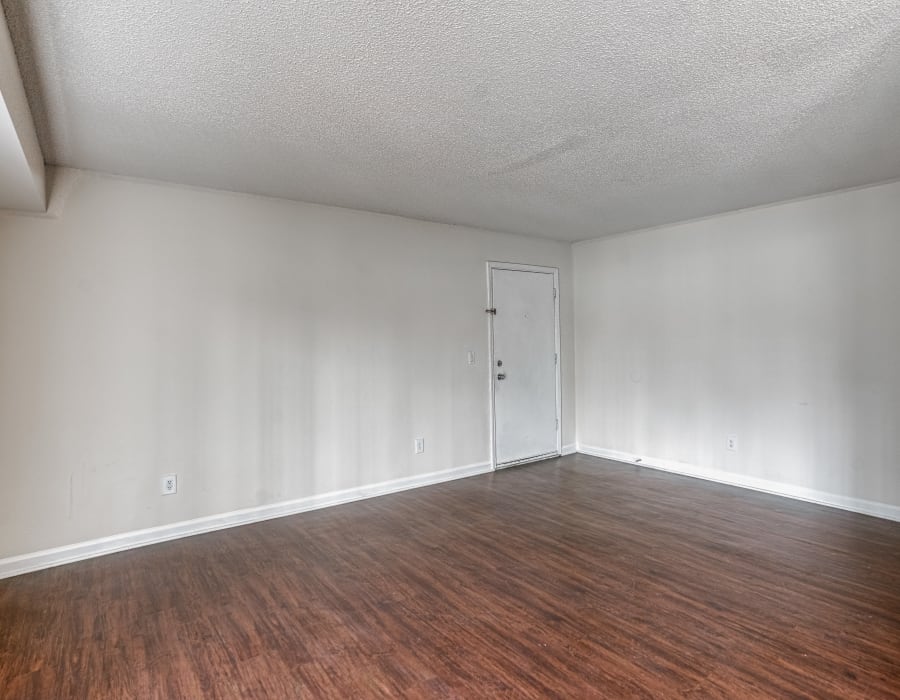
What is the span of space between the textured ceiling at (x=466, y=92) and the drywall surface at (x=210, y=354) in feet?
1.55

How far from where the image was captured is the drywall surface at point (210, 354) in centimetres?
296

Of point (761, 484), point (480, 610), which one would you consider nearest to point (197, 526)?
point (480, 610)

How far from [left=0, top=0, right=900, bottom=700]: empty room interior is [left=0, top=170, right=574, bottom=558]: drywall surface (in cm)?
2

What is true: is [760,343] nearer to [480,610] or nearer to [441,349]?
[441,349]

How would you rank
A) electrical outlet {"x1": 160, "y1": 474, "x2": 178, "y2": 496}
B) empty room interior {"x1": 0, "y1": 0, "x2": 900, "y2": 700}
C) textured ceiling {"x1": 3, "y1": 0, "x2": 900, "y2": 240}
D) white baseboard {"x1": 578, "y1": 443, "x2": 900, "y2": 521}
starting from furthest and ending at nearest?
white baseboard {"x1": 578, "y1": 443, "x2": 900, "y2": 521}
electrical outlet {"x1": 160, "y1": 474, "x2": 178, "y2": 496}
empty room interior {"x1": 0, "y1": 0, "x2": 900, "y2": 700}
textured ceiling {"x1": 3, "y1": 0, "x2": 900, "y2": 240}

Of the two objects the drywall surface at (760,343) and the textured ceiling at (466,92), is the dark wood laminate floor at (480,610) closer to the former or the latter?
the drywall surface at (760,343)

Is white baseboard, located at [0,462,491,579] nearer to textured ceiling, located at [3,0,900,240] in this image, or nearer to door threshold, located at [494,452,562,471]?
door threshold, located at [494,452,562,471]

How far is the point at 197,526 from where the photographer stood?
134 inches

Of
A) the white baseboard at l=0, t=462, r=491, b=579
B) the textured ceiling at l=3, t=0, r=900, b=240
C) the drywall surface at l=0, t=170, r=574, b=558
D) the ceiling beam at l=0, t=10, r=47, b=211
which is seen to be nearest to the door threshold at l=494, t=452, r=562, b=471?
the drywall surface at l=0, t=170, r=574, b=558

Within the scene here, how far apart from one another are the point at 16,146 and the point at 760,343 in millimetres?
4929

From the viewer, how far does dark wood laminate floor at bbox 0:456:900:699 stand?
1.92 m

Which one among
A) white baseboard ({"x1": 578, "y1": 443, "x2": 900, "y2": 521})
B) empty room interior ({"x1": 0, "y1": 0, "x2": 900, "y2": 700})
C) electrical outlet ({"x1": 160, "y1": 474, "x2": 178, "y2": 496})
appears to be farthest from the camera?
white baseboard ({"x1": 578, "y1": 443, "x2": 900, "y2": 521})

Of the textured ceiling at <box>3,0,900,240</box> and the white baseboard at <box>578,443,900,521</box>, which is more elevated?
the textured ceiling at <box>3,0,900,240</box>

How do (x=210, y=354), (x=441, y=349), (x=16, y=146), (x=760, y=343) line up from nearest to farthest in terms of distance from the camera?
(x=16, y=146) < (x=210, y=354) < (x=760, y=343) < (x=441, y=349)
